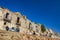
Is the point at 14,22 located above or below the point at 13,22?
above

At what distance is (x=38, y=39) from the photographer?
25.9 m

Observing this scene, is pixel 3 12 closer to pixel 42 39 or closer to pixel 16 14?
pixel 16 14

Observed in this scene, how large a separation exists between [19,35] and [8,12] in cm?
4601

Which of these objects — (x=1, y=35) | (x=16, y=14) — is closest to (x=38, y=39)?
(x=1, y=35)

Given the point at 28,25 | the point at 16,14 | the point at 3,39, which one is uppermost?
the point at 16,14

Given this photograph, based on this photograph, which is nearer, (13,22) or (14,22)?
(13,22)

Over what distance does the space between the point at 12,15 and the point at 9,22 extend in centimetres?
606

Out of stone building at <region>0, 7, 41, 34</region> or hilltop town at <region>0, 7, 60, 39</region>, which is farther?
hilltop town at <region>0, 7, 60, 39</region>

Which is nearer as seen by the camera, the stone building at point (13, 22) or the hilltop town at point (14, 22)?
the stone building at point (13, 22)

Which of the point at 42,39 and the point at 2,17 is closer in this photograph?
the point at 42,39

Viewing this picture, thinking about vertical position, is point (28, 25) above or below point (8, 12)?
below

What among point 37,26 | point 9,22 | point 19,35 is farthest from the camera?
point 37,26

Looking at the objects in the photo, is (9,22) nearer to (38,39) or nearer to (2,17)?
(2,17)

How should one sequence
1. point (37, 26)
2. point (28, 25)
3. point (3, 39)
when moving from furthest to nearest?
point (37, 26) < point (28, 25) < point (3, 39)
